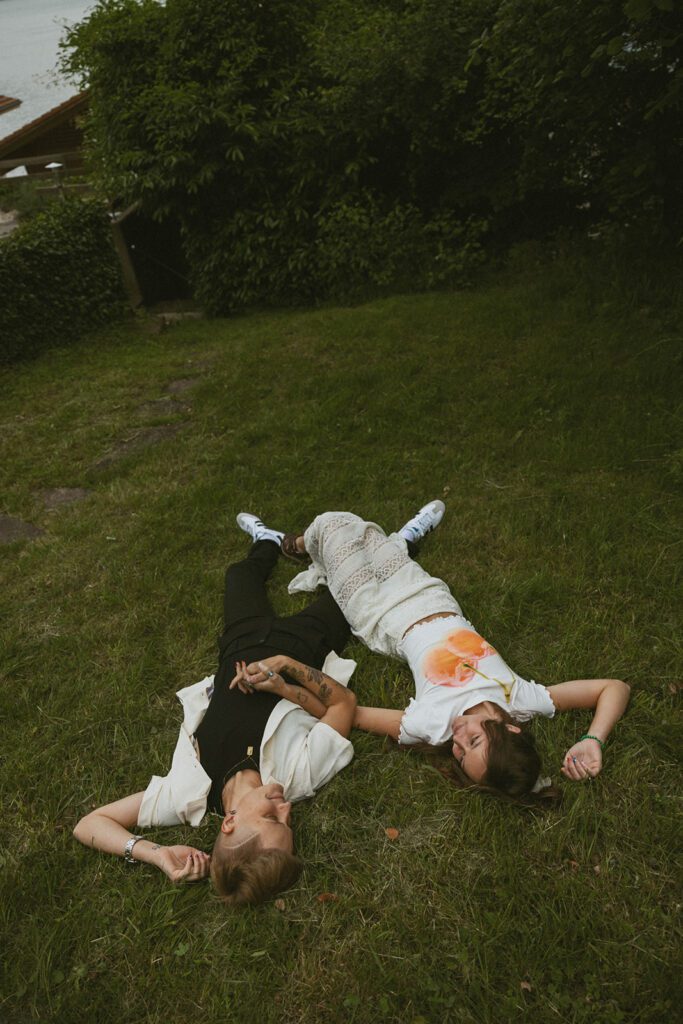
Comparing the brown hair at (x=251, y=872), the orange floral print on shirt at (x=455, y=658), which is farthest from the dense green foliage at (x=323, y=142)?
the brown hair at (x=251, y=872)

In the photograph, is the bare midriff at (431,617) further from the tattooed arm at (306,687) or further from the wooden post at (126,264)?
the wooden post at (126,264)

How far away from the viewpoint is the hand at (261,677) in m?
2.89

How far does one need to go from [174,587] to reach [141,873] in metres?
1.75

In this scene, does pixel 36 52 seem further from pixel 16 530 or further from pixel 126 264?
pixel 16 530

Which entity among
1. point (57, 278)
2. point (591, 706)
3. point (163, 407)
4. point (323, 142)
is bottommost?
point (591, 706)

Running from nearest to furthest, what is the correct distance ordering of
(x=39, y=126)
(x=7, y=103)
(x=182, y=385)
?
(x=182, y=385)
(x=7, y=103)
(x=39, y=126)

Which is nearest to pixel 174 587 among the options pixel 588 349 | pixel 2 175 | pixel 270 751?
pixel 270 751

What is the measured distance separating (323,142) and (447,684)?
8194 millimetres

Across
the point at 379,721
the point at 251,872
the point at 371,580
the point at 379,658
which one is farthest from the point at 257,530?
the point at 251,872

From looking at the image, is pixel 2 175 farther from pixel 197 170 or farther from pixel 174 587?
pixel 174 587

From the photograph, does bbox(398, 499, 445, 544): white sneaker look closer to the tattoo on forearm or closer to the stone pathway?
the tattoo on forearm

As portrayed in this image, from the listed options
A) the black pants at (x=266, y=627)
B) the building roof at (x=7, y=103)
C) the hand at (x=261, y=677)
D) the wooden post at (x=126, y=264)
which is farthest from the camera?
the building roof at (x=7, y=103)

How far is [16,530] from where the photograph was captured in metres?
4.86

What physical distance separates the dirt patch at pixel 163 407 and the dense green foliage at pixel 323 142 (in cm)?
352
